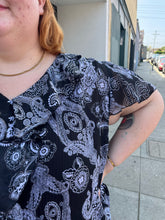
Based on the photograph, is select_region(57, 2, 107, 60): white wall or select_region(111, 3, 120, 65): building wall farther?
select_region(111, 3, 120, 65): building wall

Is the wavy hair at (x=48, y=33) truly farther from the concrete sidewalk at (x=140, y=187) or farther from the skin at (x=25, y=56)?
the concrete sidewalk at (x=140, y=187)

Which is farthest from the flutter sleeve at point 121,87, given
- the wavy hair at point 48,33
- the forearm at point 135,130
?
the wavy hair at point 48,33

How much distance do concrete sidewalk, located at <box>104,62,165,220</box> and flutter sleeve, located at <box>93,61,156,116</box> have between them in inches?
68.7

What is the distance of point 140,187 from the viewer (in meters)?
2.54

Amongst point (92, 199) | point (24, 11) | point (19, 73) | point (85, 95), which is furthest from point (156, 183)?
point (24, 11)

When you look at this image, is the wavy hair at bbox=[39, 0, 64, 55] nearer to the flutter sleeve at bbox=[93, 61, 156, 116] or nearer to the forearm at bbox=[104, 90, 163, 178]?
the flutter sleeve at bbox=[93, 61, 156, 116]

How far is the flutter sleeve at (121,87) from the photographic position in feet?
3.02

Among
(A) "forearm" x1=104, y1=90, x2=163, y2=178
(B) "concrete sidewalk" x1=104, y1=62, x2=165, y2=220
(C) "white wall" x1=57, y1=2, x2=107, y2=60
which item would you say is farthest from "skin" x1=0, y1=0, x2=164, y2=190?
(C) "white wall" x1=57, y1=2, x2=107, y2=60

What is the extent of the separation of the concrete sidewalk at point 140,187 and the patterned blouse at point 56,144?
1596 millimetres

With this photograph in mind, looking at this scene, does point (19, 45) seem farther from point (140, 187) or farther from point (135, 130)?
point (140, 187)

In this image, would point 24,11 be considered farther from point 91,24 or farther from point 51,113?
point 91,24

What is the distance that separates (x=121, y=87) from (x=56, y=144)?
426 mm

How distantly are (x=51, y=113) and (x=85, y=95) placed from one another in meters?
0.18

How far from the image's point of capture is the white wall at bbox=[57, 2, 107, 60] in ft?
14.4
